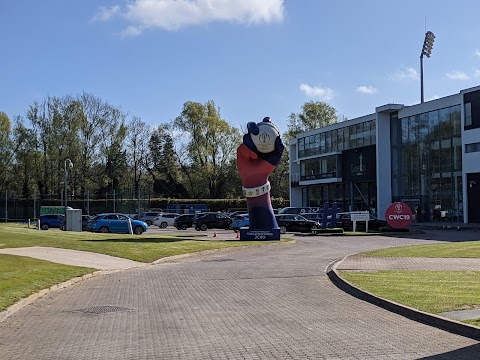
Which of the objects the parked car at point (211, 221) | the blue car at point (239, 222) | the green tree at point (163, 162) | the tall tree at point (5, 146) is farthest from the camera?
the green tree at point (163, 162)

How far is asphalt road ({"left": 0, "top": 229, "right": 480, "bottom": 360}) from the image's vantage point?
7.63 m

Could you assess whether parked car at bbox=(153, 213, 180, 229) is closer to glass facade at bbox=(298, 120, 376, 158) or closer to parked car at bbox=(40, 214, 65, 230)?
parked car at bbox=(40, 214, 65, 230)

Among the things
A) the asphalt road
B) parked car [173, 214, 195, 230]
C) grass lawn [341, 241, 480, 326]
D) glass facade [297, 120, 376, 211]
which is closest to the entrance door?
glass facade [297, 120, 376, 211]

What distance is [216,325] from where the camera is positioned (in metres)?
9.57

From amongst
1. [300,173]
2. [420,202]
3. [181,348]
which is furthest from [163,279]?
[300,173]

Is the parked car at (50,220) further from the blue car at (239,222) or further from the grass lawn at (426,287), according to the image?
the grass lawn at (426,287)

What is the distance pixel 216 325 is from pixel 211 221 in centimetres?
3831

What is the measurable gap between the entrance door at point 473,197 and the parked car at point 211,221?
21.3 meters

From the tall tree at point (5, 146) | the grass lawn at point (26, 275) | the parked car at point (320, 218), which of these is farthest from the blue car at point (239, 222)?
the tall tree at point (5, 146)

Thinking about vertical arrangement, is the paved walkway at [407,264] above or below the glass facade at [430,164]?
below

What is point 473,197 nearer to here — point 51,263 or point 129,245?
point 129,245

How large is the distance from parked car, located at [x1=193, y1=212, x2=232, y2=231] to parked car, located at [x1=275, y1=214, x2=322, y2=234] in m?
5.94

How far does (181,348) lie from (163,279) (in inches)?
345

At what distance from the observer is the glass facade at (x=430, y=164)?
177 feet
